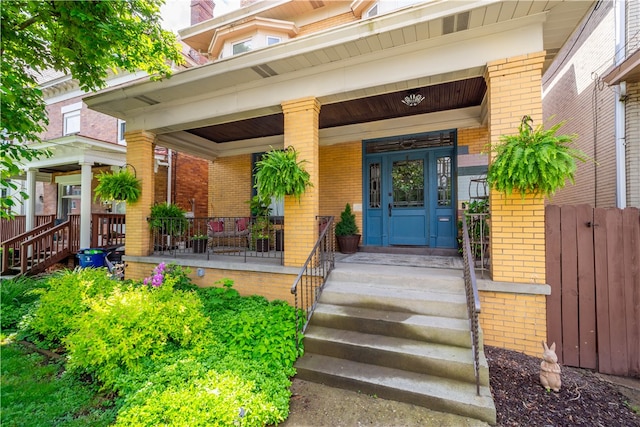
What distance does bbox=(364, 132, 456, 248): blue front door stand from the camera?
6.07 metres

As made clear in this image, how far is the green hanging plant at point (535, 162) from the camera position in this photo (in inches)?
114

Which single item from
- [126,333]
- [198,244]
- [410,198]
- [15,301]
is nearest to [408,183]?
[410,198]

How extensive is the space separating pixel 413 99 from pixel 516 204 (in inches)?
108

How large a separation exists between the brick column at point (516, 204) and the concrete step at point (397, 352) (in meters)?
1.28

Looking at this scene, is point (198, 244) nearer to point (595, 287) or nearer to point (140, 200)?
point (140, 200)

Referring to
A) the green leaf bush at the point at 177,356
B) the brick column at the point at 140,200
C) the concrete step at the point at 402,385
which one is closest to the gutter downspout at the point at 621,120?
the concrete step at the point at 402,385

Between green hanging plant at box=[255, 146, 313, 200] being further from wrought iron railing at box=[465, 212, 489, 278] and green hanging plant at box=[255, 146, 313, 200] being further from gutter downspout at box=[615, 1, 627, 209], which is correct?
gutter downspout at box=[615, 1, 627, 209]

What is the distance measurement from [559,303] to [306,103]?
4303 mm

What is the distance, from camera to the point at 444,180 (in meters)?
6.11

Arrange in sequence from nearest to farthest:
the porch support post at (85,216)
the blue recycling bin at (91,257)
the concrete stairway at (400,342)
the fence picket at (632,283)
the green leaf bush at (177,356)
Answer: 1. the green leaf bush at (177,356)
2. the concrete stairway at (400,342)
3. the fence picket at (632,283)
4. the blue recycling bin at (91,257)
5. the porch support post at (85,216)

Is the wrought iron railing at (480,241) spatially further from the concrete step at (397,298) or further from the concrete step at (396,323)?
the concrete step at (396,323)

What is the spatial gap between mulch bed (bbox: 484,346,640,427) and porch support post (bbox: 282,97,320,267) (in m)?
2.76

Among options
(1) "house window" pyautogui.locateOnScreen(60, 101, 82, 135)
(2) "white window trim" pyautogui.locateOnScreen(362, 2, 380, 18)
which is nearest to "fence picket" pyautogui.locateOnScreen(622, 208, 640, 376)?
(2) "white window trim" pyautogui.locateOnScreen(362, 2, 380, 18)

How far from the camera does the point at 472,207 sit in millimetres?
4910
